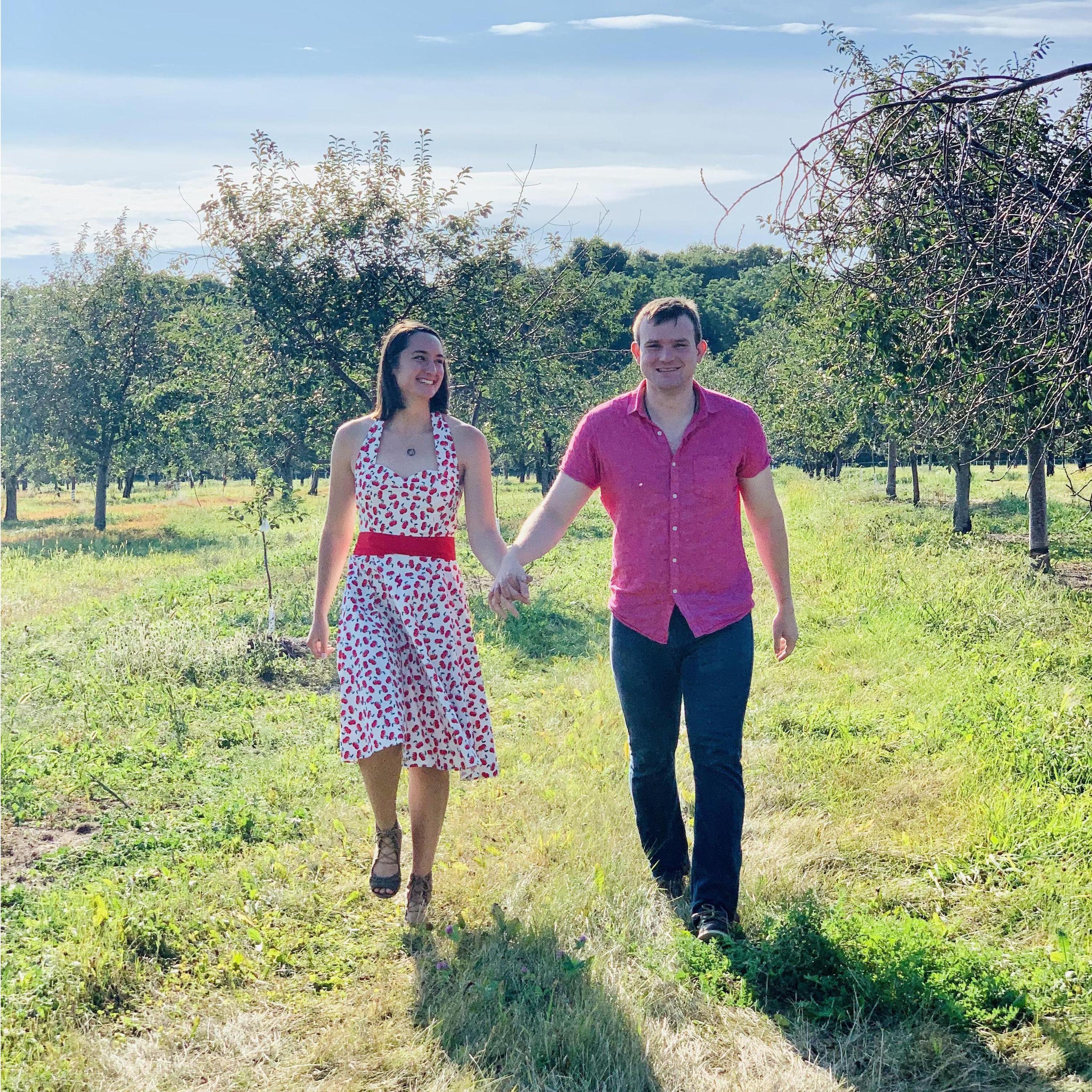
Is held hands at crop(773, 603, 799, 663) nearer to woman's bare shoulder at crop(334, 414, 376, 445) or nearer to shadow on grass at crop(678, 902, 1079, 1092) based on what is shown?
shadow on grass at crop(678, 902, 1079, 1092)

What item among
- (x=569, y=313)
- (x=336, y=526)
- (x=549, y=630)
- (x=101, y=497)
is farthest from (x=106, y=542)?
(x=336, y=526)

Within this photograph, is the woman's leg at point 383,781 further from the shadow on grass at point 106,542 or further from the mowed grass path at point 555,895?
the shadow on grass at point 106,542

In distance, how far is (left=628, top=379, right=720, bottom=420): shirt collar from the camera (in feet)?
13.2

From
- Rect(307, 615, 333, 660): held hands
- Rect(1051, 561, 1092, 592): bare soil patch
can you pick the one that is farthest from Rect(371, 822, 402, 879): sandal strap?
Rect(1051, 561, 1092, 592): bare soil patch

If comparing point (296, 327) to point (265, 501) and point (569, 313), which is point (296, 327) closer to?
point (265, 501)

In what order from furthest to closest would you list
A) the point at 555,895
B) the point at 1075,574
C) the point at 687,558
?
the point at 1075,574 < the point at 555,895 < the point at 687,558

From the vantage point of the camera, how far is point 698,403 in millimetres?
4074

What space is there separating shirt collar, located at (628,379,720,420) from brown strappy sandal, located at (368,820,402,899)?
1823 mm

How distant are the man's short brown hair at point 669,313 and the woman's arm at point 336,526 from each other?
1.22 m

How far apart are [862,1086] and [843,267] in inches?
155

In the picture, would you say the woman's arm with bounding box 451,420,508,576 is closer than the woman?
No

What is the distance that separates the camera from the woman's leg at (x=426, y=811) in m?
4.20

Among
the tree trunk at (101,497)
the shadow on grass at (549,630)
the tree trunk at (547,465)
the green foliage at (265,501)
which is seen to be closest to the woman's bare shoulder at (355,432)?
the shadow on grass at (549,630)

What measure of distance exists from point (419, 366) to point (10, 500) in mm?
35851
